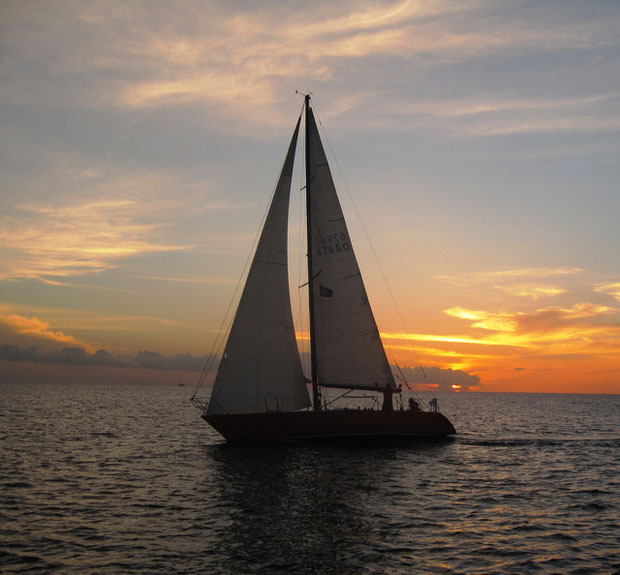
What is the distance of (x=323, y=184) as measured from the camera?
31.6 meters

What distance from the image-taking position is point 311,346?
1214 inches

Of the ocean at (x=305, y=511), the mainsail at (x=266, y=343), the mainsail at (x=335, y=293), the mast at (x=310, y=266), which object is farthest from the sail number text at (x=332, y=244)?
the ocean at (x=305, y=511)

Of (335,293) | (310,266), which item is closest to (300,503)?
(335,293)

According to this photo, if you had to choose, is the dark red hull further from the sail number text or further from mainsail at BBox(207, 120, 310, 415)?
the sail number text

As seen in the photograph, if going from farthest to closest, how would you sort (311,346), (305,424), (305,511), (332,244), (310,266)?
1. (332,244)
2. (310,266)
3. (311,346)
4. (305,424)
5. (305,511)

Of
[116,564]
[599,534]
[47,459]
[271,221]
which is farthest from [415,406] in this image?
[116,564]

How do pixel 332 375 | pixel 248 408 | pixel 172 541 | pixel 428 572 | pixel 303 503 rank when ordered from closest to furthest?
pixel 428 572, pixel 172 541, pixel 303 503, pixel 248 408, pixel 332 375

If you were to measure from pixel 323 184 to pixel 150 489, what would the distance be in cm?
1838

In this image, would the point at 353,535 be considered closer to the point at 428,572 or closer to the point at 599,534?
the point at 428,572

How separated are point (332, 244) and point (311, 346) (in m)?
5.87

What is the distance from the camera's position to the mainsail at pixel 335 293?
31.1 metres

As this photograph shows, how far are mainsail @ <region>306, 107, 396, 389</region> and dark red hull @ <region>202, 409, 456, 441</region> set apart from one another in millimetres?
2034

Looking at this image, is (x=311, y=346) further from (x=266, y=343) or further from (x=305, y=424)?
(x=305, y=424)

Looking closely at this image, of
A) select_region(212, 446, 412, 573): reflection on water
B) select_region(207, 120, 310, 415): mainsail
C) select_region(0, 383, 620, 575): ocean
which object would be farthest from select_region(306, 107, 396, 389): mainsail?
select_region(212, 446, 412, 573): reflection on water
